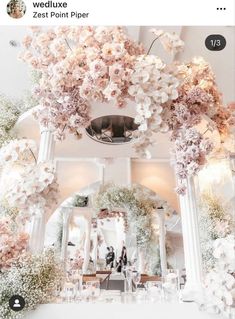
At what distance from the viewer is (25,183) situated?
1038 mm

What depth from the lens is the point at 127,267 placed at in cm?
123

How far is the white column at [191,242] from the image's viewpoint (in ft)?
3.42

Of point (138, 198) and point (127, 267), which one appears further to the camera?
point (138, 198)

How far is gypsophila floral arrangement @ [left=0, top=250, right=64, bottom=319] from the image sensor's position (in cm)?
93

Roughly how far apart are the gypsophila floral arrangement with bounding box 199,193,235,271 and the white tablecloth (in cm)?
26

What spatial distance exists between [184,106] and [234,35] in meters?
0.39

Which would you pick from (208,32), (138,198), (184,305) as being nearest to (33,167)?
(138,198)

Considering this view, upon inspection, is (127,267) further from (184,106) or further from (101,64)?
(101,64)

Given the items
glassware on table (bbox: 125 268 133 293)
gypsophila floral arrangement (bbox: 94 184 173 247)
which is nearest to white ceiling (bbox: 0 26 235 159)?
gypsophila floral arrangement (bbox: 94 184 173 247)

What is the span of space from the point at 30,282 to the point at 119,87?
27.7 inches

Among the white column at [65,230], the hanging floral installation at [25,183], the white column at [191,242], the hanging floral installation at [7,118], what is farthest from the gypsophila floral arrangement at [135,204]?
the hanging floral installation at [7,118]

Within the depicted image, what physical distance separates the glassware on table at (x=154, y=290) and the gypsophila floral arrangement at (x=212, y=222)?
21 cm

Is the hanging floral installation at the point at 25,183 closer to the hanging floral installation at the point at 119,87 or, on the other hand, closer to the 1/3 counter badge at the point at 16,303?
the hanging floral installation at the point at 119,87

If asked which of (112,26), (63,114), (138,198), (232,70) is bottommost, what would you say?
(138,198)
